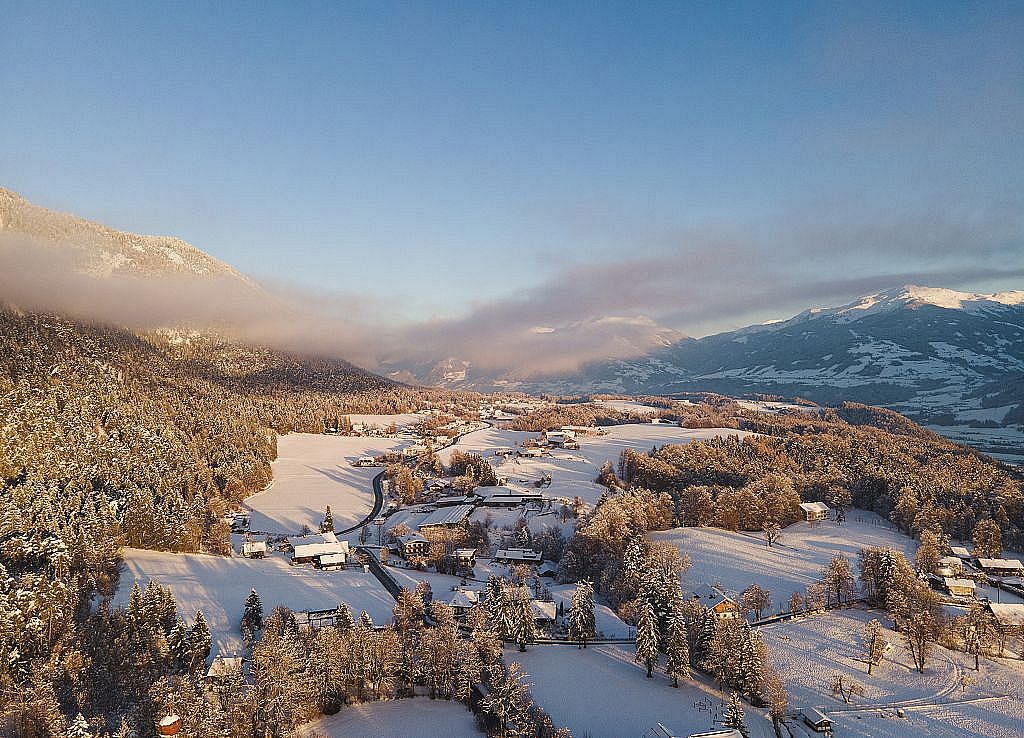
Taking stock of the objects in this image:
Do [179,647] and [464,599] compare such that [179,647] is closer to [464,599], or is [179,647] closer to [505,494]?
[464,599]

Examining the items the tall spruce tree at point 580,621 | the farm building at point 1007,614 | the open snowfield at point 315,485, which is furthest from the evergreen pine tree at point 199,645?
the farm building at point 1007,614

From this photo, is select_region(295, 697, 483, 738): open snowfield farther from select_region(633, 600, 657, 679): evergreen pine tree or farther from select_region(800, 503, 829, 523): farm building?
select_region(800, 503, 829, 523): farm building

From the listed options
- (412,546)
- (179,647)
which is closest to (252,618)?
(179,647)

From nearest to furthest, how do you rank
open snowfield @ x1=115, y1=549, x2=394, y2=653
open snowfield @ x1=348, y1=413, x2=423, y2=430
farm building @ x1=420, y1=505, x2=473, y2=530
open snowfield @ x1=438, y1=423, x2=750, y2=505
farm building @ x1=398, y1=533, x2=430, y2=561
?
open snowfield @ x1=115, y1=549, x2=394, y2=653 → farm building @ x1=398, y1=533, x2=430, y2=561 → farm building @ x1=420, y1=505, x2=473, y2=530 → open snowfield @ x1=438, y1=423, x2=750, y2=505 → open snowfield @ x1=348, y1=413, x2=423, y2=430

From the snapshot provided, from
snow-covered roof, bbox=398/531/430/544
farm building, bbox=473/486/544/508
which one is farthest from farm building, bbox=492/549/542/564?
farm building, bbox=473/486/544/508

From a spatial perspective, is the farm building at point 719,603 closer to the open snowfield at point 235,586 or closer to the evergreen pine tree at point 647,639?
the evergreen pine tree at point 647,639

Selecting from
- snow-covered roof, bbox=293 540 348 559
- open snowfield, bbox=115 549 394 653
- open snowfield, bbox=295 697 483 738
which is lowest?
snow-covered roof, bbox=293 540 348 559
